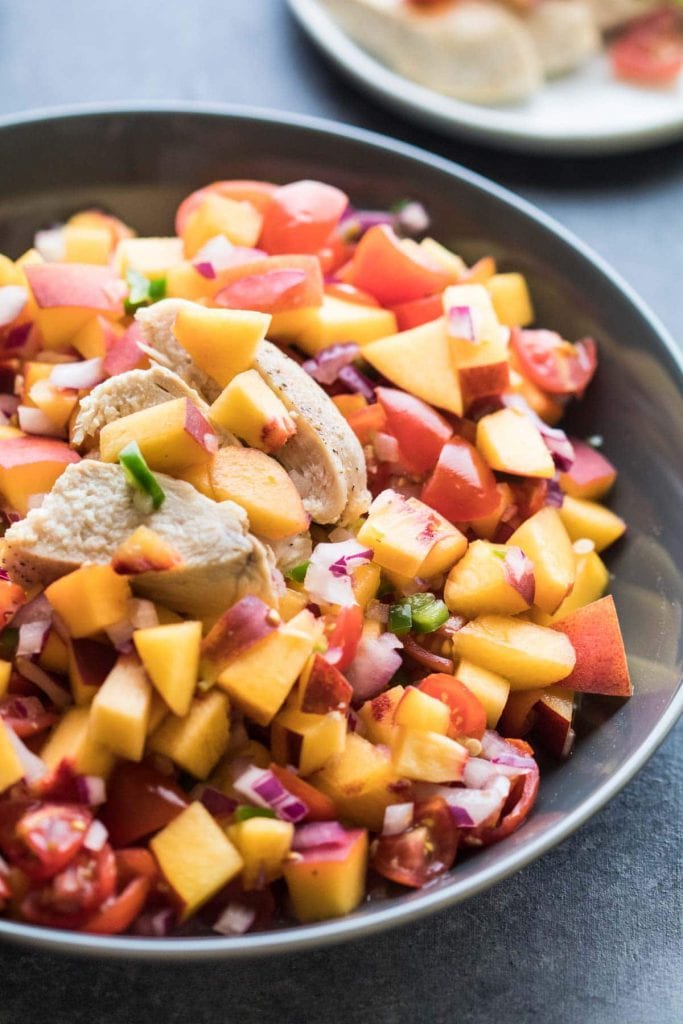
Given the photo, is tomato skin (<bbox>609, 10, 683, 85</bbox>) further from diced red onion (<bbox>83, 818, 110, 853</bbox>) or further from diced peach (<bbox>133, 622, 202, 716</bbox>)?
diced red onion (<bbox>83, 818, 110, 853</bbox>)

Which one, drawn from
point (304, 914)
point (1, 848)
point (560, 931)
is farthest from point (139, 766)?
point (560, 931)

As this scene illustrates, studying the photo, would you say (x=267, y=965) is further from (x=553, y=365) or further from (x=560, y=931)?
(x=553, y=365)

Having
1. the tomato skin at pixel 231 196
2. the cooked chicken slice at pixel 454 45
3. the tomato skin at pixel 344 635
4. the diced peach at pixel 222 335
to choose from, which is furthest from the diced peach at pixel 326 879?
the cooked chicken slice at pixel 454 45

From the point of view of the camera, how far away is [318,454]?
229 cm

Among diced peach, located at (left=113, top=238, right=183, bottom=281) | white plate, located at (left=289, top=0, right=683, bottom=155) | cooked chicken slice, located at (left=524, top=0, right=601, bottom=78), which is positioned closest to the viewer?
diced peach, located at (left=113, top=238, right=183, bottom=281)

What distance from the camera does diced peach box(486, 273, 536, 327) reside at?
A: 290 centimetres

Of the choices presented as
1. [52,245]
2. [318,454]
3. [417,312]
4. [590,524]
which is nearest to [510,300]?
[417,312]

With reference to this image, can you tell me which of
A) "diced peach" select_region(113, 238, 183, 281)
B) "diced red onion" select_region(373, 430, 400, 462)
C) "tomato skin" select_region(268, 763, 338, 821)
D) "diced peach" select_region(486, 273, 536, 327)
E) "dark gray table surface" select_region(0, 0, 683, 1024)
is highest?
"diced peach" select_region(486, 273, 536, 327)

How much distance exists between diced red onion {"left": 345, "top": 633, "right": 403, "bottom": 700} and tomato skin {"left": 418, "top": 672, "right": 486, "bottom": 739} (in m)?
0.08

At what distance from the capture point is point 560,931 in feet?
7.45

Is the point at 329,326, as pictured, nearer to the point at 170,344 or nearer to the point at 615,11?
the point at 170,344

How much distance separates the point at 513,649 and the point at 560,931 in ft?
2.12

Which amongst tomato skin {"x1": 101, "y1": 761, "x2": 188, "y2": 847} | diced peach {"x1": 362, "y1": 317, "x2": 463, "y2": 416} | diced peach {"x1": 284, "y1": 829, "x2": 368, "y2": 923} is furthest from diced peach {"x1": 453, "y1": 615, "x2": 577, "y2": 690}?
tomato skin {"x1": 101, "y1": 761, "x2": 188, "y2": 847}

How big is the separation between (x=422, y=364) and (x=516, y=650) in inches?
30.6
